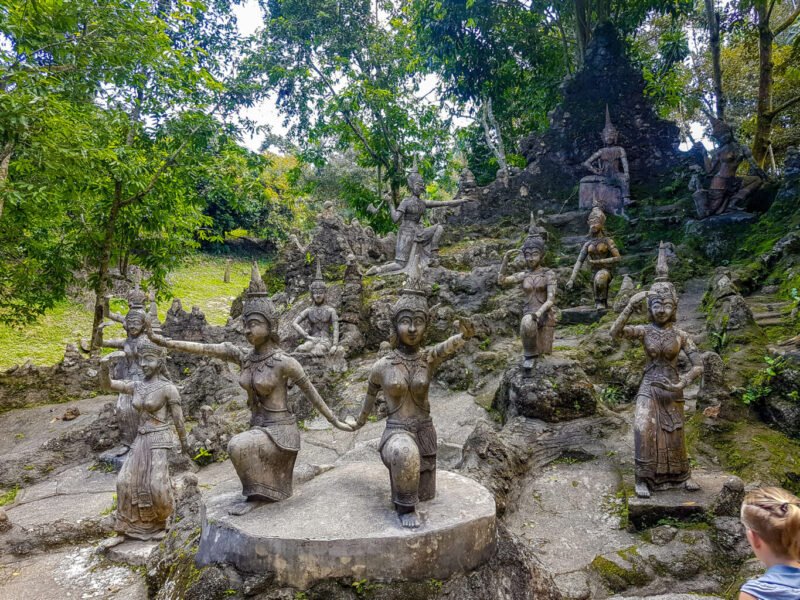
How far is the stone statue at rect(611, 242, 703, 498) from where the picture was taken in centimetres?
485

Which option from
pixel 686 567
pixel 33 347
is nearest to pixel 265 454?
pixel 686 567

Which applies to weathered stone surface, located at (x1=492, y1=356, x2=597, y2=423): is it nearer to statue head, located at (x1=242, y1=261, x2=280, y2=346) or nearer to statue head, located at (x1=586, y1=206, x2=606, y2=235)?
statue head, located at (x1=586, y1=206, x2=606, y2=235)

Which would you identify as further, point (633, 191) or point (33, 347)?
point (633, 191)

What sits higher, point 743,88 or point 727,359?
point 743,88

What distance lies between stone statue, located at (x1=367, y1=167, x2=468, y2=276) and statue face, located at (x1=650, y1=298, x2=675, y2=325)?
832cm

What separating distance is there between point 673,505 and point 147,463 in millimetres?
5081

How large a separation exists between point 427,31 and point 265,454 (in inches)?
763

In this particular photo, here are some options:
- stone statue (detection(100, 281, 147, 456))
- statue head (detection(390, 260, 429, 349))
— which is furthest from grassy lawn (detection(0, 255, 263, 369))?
statue head (detection(390, 260, 429, 349))

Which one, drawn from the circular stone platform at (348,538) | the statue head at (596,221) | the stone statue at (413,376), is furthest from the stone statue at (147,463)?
the statue head at (596,221)

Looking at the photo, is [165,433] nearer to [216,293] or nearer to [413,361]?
[413,361]

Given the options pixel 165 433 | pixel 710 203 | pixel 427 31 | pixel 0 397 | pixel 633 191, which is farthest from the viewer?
pixel 427 31

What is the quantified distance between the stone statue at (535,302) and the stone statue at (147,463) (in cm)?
452

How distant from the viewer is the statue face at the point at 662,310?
4910 millimetres

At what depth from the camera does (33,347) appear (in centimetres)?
1525
